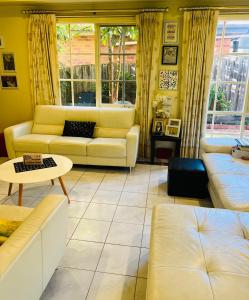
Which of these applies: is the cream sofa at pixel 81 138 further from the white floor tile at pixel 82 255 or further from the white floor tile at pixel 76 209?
the white floor tile at pixel 82 255

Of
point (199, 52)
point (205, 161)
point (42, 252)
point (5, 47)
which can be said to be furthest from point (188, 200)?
point (5, 47)

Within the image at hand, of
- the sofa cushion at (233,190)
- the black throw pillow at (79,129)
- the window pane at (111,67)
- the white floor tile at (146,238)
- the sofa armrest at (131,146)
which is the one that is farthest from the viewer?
the window pane at (111,67)

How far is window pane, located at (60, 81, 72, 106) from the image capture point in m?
4.39

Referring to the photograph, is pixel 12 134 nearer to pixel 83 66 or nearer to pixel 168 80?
pixel 83 66

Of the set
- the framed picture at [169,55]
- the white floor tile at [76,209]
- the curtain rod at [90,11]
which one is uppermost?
the curtain rod at [90,11]

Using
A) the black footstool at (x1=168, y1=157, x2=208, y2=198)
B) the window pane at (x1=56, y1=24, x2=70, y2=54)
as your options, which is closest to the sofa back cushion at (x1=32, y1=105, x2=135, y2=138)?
the window pane at (x1=56, y1=24, x2=70, y2=54)

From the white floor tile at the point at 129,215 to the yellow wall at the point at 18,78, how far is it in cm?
275

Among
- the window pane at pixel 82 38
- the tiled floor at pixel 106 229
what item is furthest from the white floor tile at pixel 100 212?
the window pane at pixel 82 38

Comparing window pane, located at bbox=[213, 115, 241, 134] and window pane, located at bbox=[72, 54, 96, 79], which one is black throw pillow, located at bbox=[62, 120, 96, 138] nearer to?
window pane, located at bbox=[72, 54, 96, 79]

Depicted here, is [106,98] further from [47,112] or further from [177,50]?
[177,50]

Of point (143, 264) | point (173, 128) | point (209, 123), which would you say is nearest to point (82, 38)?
point (173, 128)

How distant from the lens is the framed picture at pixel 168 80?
393cm

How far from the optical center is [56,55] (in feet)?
13.4

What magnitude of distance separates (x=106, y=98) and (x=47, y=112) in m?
1.01
